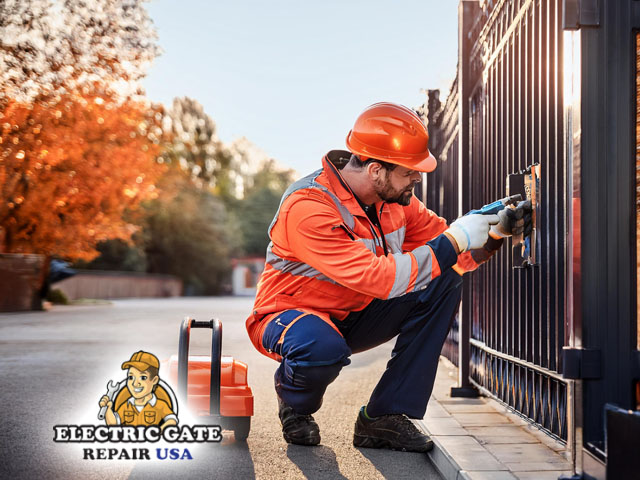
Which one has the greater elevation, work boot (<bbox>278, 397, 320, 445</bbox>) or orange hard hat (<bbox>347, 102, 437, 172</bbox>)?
orange hard hat (<bbox>347, 102, 437, 172</bbox>)

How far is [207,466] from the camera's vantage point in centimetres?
348

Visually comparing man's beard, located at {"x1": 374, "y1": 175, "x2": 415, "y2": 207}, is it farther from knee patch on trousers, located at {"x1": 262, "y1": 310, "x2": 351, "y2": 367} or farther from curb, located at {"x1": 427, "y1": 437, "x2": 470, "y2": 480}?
curb, located at {"x1": 427, "y1": 437, "x2": 470, "y2": 480}

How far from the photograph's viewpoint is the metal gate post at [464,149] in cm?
533

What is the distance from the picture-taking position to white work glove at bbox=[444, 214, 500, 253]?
3627 millimetres

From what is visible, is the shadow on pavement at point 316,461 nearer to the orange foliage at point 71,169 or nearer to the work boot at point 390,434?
the work boot at point 390,434

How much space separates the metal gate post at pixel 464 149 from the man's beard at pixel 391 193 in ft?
4.50

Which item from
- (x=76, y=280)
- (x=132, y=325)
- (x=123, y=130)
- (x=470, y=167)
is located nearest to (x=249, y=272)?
(x=76, y=280)

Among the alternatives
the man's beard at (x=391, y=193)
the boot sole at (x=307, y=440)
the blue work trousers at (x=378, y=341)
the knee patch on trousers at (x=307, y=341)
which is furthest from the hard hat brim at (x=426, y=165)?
the boot sole at (x=307, y=440)

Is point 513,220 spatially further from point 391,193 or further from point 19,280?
point 19,280

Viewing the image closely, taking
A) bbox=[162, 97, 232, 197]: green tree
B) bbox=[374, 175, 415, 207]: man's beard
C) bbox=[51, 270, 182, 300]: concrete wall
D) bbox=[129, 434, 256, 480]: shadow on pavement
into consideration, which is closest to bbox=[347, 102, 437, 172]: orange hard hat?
bbox=[374, 175, 415, 207]: man's beard

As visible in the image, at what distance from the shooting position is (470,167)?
17.7 ft

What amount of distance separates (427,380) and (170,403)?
1304 mm

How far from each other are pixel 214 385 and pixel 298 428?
0.58m

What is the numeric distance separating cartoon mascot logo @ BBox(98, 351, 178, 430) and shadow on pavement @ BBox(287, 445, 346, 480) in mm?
622
